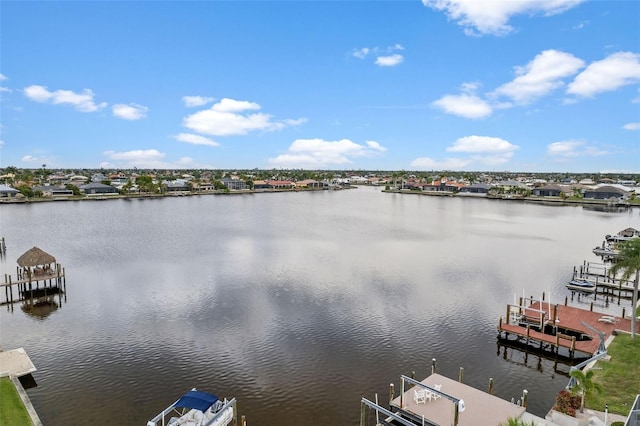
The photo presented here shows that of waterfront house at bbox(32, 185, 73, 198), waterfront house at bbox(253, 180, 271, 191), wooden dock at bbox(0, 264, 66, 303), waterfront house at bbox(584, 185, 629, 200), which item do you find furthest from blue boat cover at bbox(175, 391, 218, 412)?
waterfront house at bbox(253, 180, 271, 191)

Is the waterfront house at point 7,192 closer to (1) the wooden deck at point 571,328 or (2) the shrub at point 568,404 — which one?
(1) the wooden deck at point 571,328

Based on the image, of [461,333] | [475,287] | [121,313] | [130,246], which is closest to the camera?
[461,333]

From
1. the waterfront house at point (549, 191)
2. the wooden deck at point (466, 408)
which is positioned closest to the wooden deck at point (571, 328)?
the wooden deck at point (466, 408)

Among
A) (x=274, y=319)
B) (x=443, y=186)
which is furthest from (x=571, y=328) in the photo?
(x=443, y=186)

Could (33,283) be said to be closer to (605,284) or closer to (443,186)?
(605,284)

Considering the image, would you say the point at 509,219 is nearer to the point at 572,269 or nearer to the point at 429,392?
the point at 572,269

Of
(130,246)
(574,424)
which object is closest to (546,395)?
(574,424)

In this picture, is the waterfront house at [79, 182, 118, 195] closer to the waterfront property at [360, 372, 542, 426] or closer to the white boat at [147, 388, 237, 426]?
the white boat at [147, 388, 237, 426]
